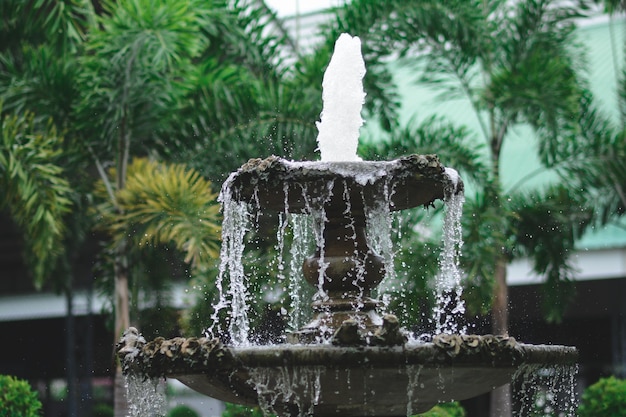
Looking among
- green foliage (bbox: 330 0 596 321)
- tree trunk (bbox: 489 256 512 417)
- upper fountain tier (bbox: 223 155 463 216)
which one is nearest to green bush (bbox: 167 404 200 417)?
tree trunk (bbox: 489 256 512 417)

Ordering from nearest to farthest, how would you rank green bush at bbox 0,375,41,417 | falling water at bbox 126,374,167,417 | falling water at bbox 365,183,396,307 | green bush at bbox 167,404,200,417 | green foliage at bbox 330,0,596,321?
falling water at bbox 126,374,167,417, falling water at bbox 365,183,396,307, green bush at bbox 0,375,41,417, green foliage at bbox 330,0,596,321, green bush at bbox 167,404,200,417

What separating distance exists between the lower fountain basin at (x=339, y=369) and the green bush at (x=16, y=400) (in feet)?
18.2

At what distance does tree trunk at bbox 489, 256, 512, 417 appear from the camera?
12.4m

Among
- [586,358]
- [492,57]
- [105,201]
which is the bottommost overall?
[586,358]

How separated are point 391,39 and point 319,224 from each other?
7.35 metres

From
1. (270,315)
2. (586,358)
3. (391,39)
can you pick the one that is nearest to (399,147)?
(391,39)

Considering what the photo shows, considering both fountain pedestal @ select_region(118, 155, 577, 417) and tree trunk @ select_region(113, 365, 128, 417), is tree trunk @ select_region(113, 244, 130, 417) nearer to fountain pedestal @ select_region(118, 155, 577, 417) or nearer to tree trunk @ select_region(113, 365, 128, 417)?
tree trunk @ select_region(113, 365, 128, 417)

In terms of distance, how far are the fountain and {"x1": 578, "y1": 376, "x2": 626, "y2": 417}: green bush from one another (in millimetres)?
5701

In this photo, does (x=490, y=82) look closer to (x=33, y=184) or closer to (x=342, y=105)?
(x=33, y=184)

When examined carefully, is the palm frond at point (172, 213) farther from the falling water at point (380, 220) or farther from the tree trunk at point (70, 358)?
the tree trunk at point (70, 358)

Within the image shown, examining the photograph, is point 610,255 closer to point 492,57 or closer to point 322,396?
point 492,57

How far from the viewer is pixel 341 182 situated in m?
5.92

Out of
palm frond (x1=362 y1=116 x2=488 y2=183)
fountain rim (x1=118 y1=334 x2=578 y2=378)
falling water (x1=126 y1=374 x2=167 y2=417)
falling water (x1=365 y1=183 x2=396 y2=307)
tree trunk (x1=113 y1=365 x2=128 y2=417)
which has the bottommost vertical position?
tree trunk (x1=113 y1=365 x2=128 y2=417)

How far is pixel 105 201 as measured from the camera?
13.4 m
